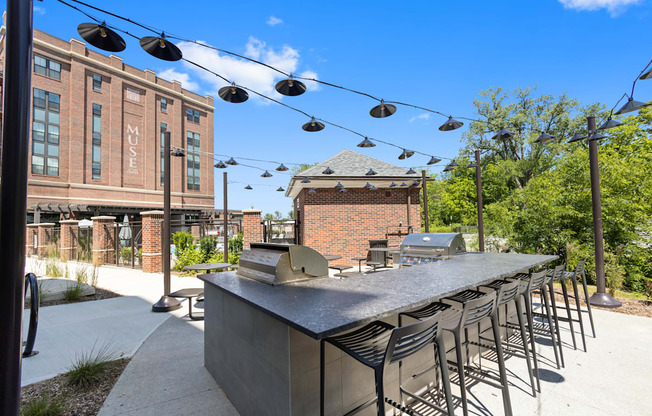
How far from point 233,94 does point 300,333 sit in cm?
467

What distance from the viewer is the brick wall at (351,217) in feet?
45.3

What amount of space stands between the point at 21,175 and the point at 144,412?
2.50 meters

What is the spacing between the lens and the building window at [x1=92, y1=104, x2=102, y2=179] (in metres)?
29.0

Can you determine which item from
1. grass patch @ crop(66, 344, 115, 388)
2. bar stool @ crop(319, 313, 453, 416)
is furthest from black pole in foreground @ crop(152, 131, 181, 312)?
bar stool @ crop(319, 313, 453, 416)

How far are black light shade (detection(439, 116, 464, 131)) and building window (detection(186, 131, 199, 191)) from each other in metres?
35.3

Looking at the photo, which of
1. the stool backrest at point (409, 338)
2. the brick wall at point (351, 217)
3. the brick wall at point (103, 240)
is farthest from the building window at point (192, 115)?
the stool backrest at point (409, 338)

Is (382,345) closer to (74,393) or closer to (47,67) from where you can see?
(74,393)

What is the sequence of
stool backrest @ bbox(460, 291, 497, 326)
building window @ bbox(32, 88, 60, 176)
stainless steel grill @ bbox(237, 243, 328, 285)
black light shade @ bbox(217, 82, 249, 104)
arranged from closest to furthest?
stool backrest @ bbox(460, 291, 497, 326)
stainless steel grill @ bbox(237, 243, 328, 285)
black light shade @ bbox(217, 82, 249, 104)
building window @ bbox(32, 88, 60, 176)

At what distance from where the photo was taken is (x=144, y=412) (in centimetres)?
285

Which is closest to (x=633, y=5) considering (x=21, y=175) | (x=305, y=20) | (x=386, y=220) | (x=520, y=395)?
(x=386, y=220)

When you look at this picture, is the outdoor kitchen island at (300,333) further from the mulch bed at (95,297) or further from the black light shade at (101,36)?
the mulch bed at (95,297)

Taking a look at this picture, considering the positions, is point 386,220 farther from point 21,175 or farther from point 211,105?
point 211,105

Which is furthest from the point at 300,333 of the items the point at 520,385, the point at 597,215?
the point at 597,215

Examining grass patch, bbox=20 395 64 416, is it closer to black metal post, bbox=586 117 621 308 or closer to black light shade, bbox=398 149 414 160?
black metal post, bbox=586 117 621 308
